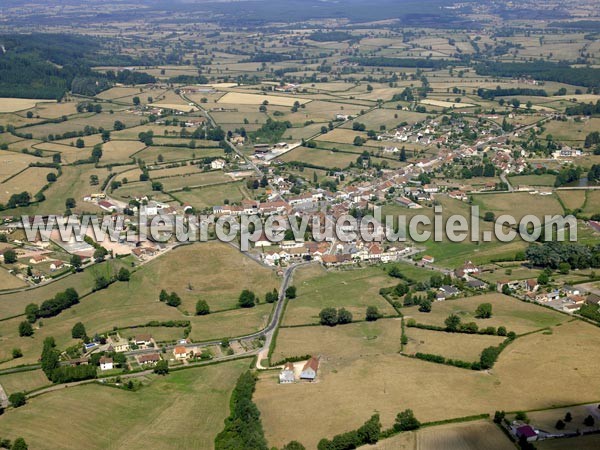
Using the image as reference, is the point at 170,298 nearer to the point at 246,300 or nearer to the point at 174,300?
the point at 174,300

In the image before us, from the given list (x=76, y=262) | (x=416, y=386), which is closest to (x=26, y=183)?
(x=76, y=262)

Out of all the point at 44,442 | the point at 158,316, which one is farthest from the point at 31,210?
the point at 44,442

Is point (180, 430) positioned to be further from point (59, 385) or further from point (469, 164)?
point (469, 164)

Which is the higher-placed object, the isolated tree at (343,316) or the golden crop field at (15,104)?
the golden crop field at (15,104)

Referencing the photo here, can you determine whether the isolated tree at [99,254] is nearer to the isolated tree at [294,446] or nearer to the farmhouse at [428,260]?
the farmhouse at [428,260]

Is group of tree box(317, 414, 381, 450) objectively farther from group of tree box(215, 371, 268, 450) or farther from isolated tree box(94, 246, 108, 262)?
isolated tree box(94, 246, 108, 262)

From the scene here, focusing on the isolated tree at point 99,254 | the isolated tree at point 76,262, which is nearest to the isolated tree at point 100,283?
the isolated tree at point 76,262

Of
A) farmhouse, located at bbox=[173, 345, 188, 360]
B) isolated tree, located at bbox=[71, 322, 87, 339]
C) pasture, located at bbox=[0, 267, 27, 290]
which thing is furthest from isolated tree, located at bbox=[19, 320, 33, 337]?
farmhouse, located at bbox=[173, 345, 188, 360]
